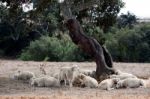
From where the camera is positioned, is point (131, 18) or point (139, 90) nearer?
point (139, 90)

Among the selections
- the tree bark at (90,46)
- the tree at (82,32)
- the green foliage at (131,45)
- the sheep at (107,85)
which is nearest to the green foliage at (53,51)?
the green foliage at (131,45)

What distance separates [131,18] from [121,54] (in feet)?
37.0

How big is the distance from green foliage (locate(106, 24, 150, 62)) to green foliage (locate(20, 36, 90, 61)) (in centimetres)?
284

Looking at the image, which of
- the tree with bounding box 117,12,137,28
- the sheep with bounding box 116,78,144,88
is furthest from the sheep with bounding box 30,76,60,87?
the tree with bounding box 117,12,137,28

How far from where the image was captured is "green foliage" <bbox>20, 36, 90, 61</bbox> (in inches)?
1511

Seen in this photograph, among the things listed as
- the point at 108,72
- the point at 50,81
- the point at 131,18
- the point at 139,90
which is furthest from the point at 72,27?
the point at 131,18

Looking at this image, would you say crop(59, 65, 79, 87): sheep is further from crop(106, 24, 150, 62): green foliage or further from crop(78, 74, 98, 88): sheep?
crop(106, 24, 150, 62): green foliage

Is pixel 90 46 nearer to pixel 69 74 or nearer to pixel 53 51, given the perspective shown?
pixel 69 74

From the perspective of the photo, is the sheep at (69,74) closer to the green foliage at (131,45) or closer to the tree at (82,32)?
the tree at (82,32)

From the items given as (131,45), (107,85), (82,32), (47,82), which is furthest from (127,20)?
(107,85)

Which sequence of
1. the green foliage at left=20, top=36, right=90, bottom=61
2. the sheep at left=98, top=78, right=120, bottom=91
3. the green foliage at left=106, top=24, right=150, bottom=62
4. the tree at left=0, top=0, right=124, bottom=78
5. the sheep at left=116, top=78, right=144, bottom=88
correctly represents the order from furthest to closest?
the green foliage at left=20, top=36, right=90, bottom=61 < the green foliage at left=106, top=24, right=150, bottom=62 < the tree at left=0, top=0, right=124, bottom=78 < the sheep at left=116, top=78, right=144, bottom=88 < the sheep at left=98, top=78, right=120, bottom=91

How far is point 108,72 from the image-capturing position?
60.2 ft

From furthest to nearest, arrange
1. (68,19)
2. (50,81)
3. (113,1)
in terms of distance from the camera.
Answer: (113,1), (68,19), (50,81)

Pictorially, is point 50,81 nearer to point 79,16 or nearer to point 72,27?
point 72,27
